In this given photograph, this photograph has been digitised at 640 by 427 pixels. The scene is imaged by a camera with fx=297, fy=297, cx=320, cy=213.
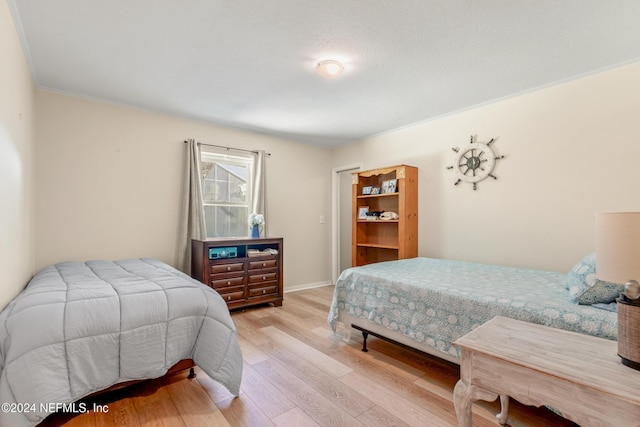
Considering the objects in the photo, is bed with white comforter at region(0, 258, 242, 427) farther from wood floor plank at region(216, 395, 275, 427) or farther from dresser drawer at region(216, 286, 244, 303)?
dresser drawer at region(216, 286, 244, 303)

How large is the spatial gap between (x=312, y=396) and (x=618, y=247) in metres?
1.76

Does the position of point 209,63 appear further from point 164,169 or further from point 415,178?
point 415,178

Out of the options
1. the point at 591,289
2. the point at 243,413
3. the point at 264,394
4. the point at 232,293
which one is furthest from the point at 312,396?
the point at 232,293

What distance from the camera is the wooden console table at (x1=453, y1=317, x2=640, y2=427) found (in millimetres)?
1021

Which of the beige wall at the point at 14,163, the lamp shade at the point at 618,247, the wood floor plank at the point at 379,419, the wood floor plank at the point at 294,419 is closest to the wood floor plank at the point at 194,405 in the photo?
the wood floor plank at the point at 294,419

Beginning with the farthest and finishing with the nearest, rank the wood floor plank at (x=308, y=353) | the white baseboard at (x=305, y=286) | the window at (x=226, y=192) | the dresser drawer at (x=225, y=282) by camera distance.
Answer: the white baseboard at (x=305, y=286)
the window at (x=226, y=192)
the dresser drawer at (x=225, y=282)
the wood floor plank at (x=308, y=353)

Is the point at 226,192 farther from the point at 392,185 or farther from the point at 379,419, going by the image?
the point at 379,419

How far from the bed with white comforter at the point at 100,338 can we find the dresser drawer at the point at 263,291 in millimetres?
1583

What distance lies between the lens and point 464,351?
1.36 meters

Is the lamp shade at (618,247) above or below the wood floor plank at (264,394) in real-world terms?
above

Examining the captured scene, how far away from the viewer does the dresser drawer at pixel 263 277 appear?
3.78 m

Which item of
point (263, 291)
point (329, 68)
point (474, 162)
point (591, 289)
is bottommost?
point (263, 291)

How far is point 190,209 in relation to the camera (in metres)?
3.70

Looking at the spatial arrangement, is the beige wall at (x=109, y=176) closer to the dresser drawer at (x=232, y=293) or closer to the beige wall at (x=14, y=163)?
the beige wall at (x=14, y=163)
